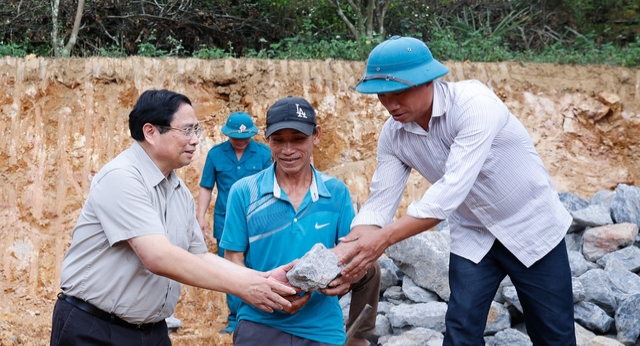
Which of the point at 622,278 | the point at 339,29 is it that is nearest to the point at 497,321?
the point at 622,278

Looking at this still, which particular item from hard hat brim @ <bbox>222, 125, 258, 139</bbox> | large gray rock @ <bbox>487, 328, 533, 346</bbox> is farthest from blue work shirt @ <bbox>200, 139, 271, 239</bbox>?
large gray rock @ <bbox>487, 328, 533, 346</bbox>

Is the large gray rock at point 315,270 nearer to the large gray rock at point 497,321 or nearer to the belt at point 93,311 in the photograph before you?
the belt at point 93,311

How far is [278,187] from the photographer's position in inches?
136

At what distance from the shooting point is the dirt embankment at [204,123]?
8930mm

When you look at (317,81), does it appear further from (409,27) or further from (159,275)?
(159,275)

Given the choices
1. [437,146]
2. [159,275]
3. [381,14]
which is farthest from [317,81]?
[159,275]

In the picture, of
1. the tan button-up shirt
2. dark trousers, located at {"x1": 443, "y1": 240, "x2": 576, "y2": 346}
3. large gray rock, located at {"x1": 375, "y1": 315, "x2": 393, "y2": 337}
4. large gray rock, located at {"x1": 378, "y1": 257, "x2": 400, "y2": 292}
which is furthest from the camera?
large gray rock, located at {"x1": 378, "y1": 257, "x2": 400, "y2": 292}

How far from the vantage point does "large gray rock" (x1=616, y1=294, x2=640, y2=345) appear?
539cm

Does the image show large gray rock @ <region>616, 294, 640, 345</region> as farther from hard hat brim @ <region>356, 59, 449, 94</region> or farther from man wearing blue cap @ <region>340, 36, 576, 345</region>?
hard hat brim @ <region>356, 59, 449, 94</region>

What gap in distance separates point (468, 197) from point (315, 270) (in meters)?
1.10

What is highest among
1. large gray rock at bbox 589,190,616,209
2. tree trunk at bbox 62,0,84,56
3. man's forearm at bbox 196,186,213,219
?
tree trunk at bbox 62,0,84,56

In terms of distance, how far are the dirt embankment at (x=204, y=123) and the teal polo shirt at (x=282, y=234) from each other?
4903 mm

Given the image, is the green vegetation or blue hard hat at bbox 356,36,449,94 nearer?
blue hard hat at bbox 356,36,449,94

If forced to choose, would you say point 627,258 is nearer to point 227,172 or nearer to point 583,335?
point 583,335
